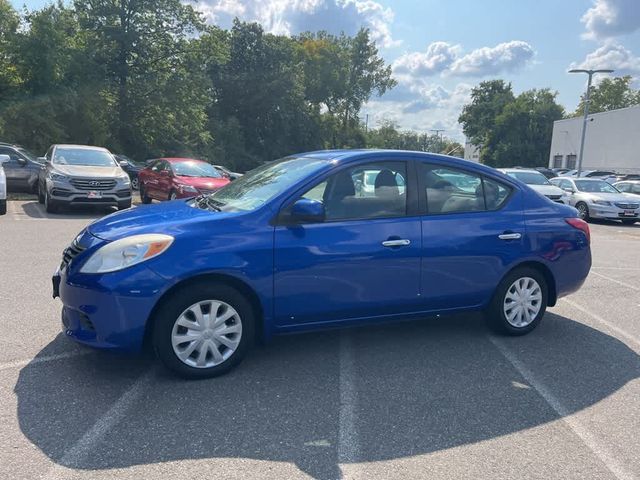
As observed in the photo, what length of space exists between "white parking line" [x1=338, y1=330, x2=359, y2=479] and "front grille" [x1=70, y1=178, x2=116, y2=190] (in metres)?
9.58

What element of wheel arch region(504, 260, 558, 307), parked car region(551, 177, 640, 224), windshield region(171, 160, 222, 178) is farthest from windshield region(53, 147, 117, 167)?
parked car region(551, 177, 640, 224)

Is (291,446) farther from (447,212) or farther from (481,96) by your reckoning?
(481,96)

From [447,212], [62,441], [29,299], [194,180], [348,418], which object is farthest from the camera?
[194,180]

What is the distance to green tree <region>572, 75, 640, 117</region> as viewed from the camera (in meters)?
70.3

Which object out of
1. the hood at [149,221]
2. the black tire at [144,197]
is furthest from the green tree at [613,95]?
the hood at [149,221]

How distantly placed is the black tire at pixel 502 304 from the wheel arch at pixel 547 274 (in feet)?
0.11

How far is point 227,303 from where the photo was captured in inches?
157

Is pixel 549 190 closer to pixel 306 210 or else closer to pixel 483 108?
pixel 306 210

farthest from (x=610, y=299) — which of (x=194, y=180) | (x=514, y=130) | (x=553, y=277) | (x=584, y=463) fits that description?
(x=514, y=130)

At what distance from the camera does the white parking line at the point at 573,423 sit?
312 cm

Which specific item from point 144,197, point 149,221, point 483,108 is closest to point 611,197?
point 144,197

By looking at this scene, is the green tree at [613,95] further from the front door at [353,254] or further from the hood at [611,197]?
the front door at [353,254]

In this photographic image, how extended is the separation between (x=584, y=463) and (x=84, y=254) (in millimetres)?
3471

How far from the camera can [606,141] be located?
45156mm
